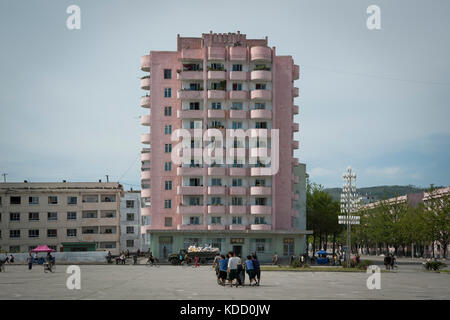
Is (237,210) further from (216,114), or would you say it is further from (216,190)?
(216,114)

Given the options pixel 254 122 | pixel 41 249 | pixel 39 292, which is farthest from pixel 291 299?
pixel 254 122

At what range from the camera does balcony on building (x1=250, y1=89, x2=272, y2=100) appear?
95.1m

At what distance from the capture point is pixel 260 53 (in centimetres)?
9562

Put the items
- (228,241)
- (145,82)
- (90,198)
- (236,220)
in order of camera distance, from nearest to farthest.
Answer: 1. (228,241)
2. (236,220)
3. (145,82)
4. (90,198)

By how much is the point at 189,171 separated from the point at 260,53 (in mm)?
20483

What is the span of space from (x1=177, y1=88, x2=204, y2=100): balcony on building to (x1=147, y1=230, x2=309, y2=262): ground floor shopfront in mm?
19782

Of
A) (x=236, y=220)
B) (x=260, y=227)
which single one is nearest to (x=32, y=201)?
(x=236, y=220)

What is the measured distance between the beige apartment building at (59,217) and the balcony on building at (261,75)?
114ft

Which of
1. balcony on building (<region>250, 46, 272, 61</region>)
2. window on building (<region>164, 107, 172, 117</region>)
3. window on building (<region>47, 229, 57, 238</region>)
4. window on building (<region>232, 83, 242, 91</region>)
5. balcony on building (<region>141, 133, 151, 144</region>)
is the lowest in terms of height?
window on building (<region>47, 229, 57, 238</region>)

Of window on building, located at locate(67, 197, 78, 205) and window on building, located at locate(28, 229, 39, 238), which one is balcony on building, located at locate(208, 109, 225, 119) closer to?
window on building, located at locate(67, 197, 78, 205)

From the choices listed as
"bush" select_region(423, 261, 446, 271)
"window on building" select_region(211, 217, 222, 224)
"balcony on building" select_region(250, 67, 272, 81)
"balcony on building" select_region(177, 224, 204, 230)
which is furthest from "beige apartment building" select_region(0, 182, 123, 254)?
"bush" select_region(423, 261, 446, 271)

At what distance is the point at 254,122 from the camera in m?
96.8

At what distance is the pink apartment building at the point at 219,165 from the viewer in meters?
94.0
